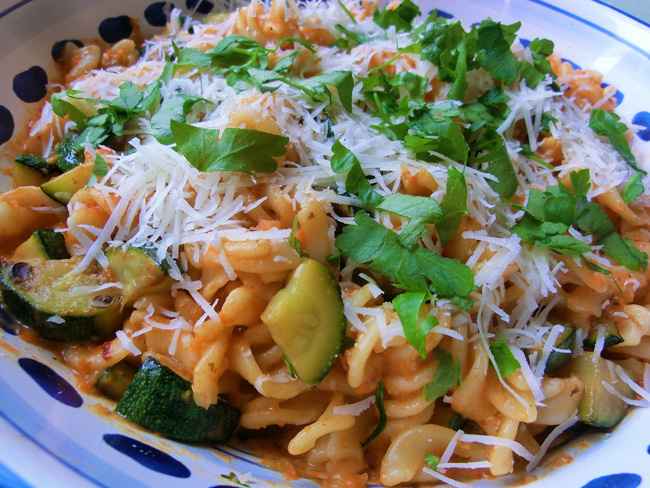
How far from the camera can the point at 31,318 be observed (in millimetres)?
2402

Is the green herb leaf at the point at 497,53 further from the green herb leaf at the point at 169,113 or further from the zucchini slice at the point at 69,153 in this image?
the zucchini slice at the point at 69,153

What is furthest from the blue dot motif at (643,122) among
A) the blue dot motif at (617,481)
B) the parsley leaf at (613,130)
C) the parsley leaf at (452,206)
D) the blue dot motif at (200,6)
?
the blue dot motif at (200,6)

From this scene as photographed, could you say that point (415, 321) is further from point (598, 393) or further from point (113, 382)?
point (113, 382)

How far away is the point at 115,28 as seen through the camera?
4.09 meters

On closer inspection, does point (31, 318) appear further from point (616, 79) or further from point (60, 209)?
point (616, 79)

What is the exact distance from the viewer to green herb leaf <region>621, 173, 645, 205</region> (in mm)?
3018

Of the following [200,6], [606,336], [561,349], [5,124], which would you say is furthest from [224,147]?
[200,6]

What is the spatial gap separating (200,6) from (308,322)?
10.9 feet

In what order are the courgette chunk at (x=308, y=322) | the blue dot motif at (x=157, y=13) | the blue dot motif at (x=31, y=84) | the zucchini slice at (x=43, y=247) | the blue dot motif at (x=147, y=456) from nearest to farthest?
the blue dot motif at (x=147, y=456), the courgette chunk at (x=308, y=322), the zucchini slice at (x=43, y=247), the blue dot motif at (x=31, y=84), the blue dot motif at (x=157, y=13)

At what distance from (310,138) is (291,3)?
1.26 meters

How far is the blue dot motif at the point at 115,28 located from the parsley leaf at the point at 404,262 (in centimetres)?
280

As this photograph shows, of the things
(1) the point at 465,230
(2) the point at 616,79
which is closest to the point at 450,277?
(1) the point at 465,230

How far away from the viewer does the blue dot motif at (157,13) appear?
4.24 m

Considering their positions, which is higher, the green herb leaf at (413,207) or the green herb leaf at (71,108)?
the green herb leaf at (71,108)
